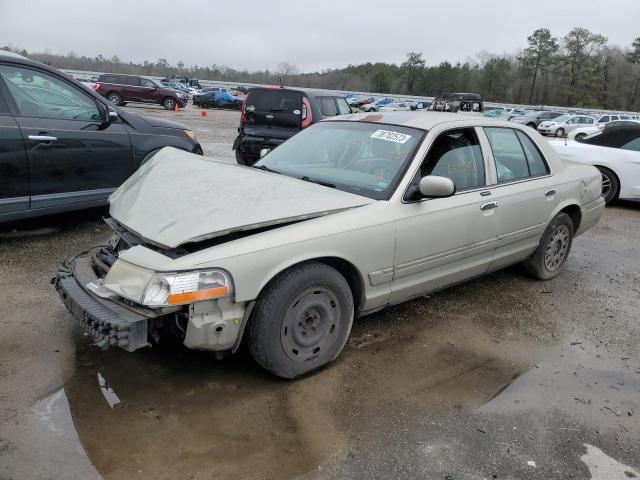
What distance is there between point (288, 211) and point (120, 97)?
29045 mm

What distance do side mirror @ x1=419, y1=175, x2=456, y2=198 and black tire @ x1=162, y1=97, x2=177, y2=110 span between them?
96.4 feet

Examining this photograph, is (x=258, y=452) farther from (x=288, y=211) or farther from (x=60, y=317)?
(x=60, y=317)

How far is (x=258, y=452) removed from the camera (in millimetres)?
2602

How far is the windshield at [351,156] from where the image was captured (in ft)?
12.2

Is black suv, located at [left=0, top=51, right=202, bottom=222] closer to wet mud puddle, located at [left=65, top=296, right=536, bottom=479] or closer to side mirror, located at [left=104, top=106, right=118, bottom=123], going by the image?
side mirror, located at [left=104, top=106, right=118, bottom=123]

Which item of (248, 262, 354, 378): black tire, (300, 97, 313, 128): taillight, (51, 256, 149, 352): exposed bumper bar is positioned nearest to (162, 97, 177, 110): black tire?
(300, 97, 313, 128): taillight

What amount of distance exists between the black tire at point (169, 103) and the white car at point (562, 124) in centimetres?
2248

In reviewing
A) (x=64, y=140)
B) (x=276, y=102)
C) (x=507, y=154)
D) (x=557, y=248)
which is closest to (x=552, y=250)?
(x=557, y=248)

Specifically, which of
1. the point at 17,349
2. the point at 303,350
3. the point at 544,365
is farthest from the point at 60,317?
the point at 544,365

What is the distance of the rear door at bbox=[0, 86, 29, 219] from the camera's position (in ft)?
15.8

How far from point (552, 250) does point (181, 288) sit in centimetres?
389

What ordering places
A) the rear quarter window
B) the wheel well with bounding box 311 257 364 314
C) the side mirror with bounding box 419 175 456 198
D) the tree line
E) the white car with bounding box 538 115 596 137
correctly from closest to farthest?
the wheel well with bounding box 311 257 364 314 < the side mirror with bounding box 419 175 456 198 < the rear quarter window < the white car with bounding box 538 115 596 137 < the tree line

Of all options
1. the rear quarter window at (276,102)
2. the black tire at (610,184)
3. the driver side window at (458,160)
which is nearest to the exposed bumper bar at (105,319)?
the driver side window at (458,160)

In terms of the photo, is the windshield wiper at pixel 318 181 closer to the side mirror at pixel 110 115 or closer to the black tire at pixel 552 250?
the black tire at pixel 552 250
